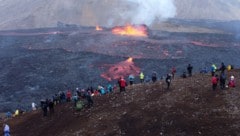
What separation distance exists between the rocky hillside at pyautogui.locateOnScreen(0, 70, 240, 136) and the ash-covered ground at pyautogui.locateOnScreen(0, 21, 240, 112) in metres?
17.8

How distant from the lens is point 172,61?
222 ft

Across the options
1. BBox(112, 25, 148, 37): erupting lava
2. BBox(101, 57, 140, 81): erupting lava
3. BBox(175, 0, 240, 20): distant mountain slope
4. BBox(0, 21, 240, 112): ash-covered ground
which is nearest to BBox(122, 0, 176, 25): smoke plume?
BBox(112, 25, 148, 37): erupting lava

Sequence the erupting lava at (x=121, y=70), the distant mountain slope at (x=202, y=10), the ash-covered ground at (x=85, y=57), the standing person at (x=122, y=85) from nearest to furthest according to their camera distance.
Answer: the standing person at (x=122, y=85) < the ash-covered ground at (x=85, y=57) < the erupting lava at (x=121, y=70) < the distant mountain slope at (x=202, y=10)

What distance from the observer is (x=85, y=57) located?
6938cm

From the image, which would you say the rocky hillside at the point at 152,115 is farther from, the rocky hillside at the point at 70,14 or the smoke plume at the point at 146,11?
the rocky hillside at the point at 70,14

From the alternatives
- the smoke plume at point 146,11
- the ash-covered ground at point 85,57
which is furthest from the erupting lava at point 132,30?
the smoke plume at point 146,11

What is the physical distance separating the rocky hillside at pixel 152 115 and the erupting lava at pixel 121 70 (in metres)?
24.2

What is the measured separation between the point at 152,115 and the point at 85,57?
4200cm

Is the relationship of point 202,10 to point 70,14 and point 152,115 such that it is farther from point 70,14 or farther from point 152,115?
point 152,115

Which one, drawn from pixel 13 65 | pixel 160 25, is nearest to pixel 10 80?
pixel 13 65

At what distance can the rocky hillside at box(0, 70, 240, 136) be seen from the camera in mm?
26297

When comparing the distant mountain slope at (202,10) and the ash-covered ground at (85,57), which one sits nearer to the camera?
the ash-covered ground at (85,57)

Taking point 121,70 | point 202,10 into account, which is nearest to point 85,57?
point 121,70

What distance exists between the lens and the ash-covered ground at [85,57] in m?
57.4
